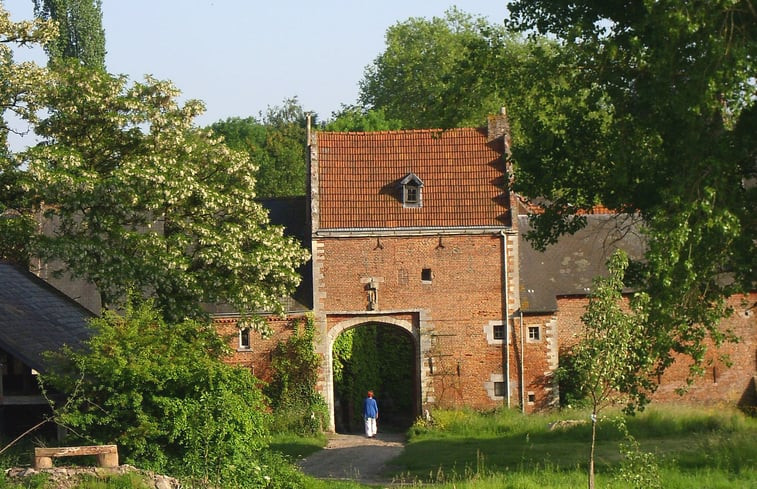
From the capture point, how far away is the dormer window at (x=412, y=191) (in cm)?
3453

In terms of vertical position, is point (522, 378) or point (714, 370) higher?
point (714, 370)

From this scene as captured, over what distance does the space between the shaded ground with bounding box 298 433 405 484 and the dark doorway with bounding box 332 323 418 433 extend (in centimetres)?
259

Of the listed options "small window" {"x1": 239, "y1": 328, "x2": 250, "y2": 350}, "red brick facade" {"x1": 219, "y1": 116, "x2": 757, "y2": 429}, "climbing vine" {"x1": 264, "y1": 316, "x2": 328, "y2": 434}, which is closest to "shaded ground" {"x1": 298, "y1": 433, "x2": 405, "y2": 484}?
"climbing vine" {"x1": 264, "y1": 316, "x2": 328, "y2": 434}

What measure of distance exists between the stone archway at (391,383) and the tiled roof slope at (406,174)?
116 inches

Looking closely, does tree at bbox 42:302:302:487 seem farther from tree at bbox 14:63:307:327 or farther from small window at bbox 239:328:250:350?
small window at bbox 239:328:250:350

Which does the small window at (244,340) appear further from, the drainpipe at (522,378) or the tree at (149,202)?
the drainpipe at (522,378)

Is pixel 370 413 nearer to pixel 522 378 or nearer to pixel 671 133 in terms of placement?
pixel 522 378

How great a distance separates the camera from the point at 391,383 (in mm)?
37562

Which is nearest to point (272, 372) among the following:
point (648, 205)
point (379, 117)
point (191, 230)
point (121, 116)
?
point (191, 230)

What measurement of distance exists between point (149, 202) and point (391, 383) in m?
13.7

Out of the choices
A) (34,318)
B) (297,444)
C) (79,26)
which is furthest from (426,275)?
(79,26)

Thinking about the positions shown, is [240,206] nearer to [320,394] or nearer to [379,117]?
[320,394]

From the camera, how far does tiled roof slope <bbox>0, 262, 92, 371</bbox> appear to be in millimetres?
21734

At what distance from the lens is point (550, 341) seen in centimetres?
3406
